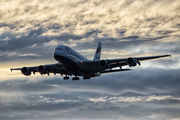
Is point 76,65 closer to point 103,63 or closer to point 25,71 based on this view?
point 103,63

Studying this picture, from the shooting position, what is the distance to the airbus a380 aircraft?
43.1 metres

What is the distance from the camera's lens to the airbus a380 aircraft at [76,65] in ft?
141

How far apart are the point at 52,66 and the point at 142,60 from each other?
2207 cm

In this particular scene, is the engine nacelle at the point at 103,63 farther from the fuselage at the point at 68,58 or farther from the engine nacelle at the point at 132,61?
the fuselage at the point at 68,58

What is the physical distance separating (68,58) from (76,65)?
122 inches

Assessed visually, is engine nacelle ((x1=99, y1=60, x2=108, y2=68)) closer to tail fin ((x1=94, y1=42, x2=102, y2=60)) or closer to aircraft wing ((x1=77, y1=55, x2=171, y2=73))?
aircraft wing ((x1=77, y1=55, x2=171, y2=73))

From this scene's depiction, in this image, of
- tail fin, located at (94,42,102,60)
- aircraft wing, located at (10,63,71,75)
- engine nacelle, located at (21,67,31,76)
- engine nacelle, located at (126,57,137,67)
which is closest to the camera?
engine nacelle, located at (126,57,137,67)

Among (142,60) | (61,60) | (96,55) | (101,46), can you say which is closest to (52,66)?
(61,60)

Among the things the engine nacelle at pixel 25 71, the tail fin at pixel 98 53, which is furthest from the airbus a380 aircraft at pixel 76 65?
the tail fin at pixel 98 53

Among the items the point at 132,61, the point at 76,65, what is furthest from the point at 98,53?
the point at 132,61

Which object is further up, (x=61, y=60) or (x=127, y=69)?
(x=61, y=60)

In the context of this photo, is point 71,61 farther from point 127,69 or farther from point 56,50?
point 127,69

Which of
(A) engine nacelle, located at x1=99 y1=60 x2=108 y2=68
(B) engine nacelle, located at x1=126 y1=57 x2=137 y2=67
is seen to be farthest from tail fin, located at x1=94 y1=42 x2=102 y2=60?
(B) engine nacelle, located at x1=126 y1=57 x2=137 y2=67

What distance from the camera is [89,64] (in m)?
46.7
